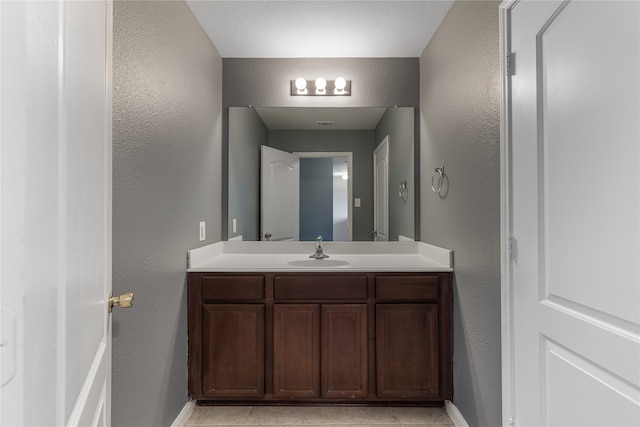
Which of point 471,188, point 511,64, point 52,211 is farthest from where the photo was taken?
point 471,188

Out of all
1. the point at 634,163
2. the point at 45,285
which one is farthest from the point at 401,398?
the point at 45,285

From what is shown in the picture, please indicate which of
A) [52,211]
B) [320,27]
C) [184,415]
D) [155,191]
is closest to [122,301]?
[52,211]

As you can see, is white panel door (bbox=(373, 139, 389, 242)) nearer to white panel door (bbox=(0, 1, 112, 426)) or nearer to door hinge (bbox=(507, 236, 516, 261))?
door hinge (bbox=(507, 236, 516, 261))

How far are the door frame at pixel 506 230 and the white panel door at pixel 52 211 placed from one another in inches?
54.1

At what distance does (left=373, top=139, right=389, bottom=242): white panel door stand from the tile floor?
3.77ft

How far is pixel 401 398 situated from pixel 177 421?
1261mm

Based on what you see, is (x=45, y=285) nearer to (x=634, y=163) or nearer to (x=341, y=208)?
(x=634, y=163)

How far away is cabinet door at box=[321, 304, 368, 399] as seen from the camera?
7.00 ft

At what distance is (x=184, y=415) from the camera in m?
2.05

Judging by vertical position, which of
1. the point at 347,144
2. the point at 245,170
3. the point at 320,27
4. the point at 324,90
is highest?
the point at 320,27

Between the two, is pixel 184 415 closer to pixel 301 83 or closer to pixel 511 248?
pixel 511 248

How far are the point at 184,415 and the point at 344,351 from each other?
971 mm

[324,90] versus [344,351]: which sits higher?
[324,90]

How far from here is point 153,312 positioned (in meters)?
1.69
